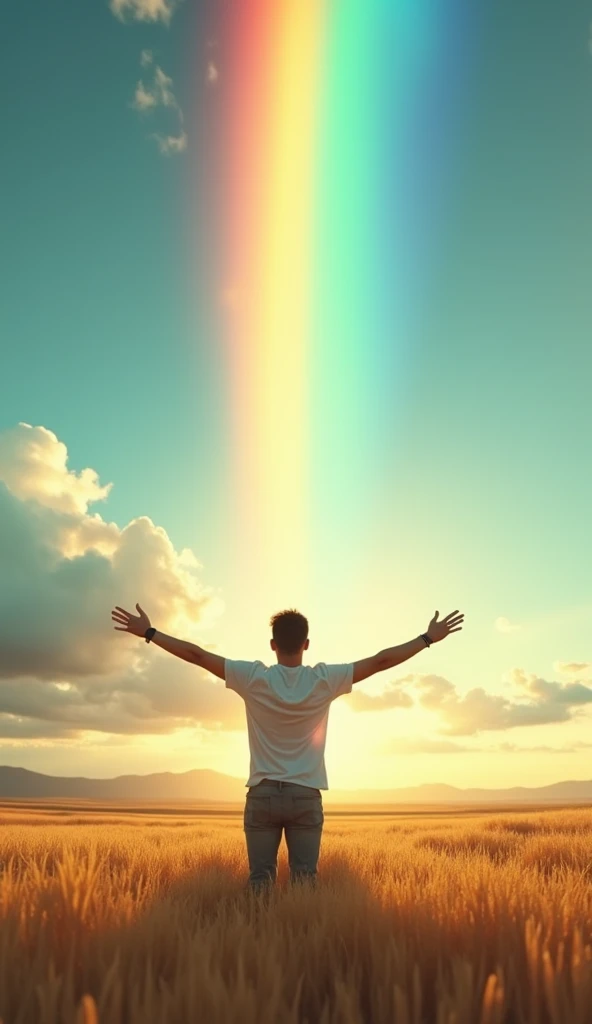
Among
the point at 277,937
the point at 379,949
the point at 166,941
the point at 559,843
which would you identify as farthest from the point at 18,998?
the point at 559,843

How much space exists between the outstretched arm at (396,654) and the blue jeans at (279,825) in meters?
1.02

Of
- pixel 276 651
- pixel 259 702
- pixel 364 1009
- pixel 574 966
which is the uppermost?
pixel 276 651

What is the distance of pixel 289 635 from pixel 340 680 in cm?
56

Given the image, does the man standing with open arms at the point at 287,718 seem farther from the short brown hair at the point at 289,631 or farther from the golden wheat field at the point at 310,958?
the golden wheat field at the point at 310,958

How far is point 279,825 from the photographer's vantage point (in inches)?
240

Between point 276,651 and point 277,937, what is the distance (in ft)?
11.2

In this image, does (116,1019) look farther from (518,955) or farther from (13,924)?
(518,955)

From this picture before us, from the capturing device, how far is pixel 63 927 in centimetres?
313

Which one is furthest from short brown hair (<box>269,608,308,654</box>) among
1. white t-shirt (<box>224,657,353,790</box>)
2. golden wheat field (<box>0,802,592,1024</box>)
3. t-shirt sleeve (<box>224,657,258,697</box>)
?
golden wheat field (<box>0,802,592,1024</box>)

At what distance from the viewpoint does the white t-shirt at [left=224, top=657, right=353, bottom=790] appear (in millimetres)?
6199

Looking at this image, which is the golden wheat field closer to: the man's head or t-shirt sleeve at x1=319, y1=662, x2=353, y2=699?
t-shirt sleeve at x1=319, y1=662, x2=353, y2=699

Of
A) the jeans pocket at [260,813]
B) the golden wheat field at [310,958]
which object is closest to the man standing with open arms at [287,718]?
the jeans pocket at [260,813]

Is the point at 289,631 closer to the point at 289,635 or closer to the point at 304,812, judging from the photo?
the point at 289,635

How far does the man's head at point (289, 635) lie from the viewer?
6.40 m
